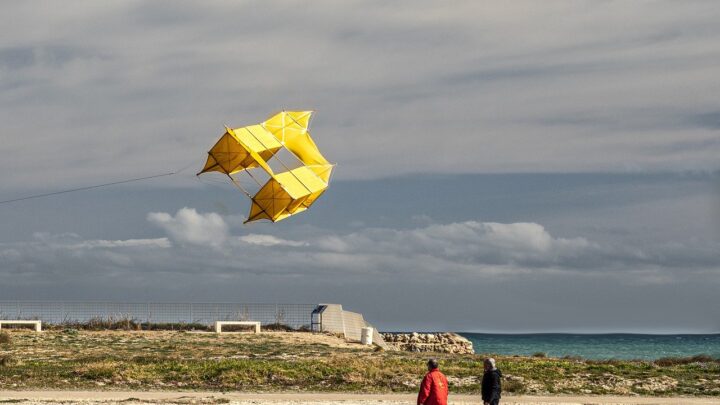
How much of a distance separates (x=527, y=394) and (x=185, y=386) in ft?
34.2

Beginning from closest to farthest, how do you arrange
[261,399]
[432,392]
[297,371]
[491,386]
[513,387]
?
[432,392] → [491,386] → [261,399] → [513,387] → [297,371]

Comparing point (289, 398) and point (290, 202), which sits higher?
point (290, 202)

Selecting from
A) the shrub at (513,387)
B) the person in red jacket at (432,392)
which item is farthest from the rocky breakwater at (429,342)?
the person in red jacket at (432,392)

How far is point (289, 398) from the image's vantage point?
3381 cm

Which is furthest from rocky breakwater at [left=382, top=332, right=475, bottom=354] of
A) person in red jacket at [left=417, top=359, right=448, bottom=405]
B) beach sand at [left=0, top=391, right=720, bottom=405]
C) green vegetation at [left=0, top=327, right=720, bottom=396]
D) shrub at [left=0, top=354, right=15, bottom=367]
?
person in red jacket at [left=417, top=359, right=448, bottom=405]

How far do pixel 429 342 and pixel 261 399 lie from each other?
3341 centimetres

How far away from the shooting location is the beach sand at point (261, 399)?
32.3 meters

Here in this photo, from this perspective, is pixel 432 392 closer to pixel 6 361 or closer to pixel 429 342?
pixel 6 361

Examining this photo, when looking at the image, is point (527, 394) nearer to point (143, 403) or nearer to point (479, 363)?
point (479, 363)

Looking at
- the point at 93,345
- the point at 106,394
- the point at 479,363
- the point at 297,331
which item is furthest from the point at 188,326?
the point at 106,394

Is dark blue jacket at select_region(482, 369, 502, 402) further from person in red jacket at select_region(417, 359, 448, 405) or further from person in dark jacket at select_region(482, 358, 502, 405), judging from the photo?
person in red jacket at select_region(417, 359, 448, 405)

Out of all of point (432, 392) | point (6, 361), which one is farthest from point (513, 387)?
point (6, 361)

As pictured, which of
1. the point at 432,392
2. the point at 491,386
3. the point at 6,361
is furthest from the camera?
the point at 6,361

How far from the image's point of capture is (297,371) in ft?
127
